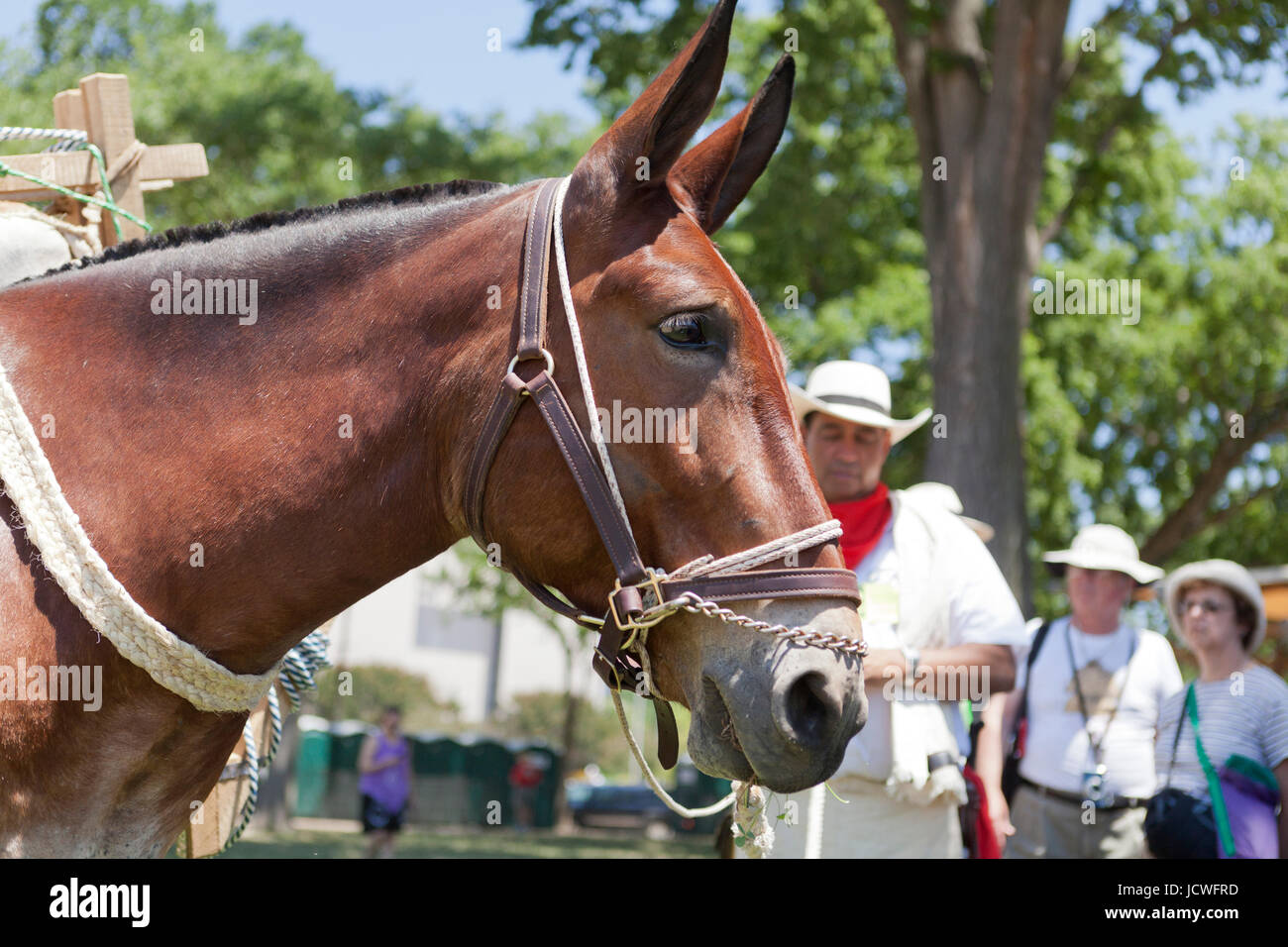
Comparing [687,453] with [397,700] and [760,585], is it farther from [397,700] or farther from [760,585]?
[397,700]

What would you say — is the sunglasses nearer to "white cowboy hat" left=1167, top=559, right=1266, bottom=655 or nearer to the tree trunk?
"white cowboy hat" left=1167, top=559, right=1266, bottom=655

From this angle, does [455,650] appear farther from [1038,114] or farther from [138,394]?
[138,394]

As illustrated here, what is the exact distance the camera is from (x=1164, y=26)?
1138cm

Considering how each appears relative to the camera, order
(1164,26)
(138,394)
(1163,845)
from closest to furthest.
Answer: (138,394), (1163,845), (1164,26)

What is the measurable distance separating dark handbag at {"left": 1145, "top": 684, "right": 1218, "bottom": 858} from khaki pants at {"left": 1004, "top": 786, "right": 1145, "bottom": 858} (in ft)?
1.97

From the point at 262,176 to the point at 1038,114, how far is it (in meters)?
12.4

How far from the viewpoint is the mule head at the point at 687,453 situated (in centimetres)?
202

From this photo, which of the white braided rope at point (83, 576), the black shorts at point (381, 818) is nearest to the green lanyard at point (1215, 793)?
the white braided rope at point (83, 576)

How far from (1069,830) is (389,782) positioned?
385 inches

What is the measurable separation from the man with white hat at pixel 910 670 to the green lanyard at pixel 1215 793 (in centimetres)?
120

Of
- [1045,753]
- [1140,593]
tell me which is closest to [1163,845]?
[1045,753]

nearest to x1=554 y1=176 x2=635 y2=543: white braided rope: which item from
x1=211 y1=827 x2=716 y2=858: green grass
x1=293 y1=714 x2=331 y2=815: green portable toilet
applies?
x1=211 y1=827 x2=716 y2=858: green grass

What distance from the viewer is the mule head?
202 centimetres
